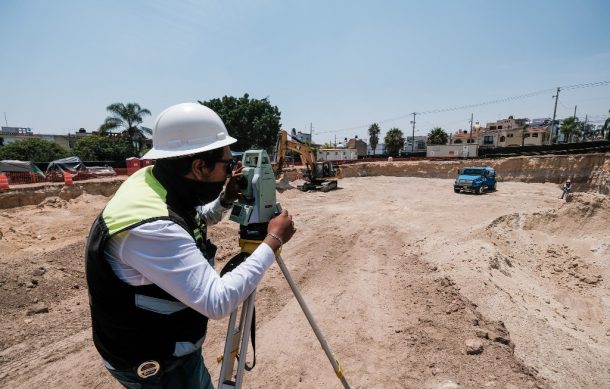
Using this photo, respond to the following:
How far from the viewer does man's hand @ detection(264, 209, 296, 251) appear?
1.46m

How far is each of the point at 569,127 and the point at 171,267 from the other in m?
80.1

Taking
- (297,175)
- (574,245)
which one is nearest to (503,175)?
(297,175)

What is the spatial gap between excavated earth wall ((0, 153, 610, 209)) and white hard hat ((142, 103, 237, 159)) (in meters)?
15.3

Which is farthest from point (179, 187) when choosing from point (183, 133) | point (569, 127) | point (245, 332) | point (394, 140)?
point (569, 127)

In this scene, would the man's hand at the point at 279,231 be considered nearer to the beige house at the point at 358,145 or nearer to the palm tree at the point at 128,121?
the palm tree at the point at 128,121

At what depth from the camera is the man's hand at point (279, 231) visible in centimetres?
146

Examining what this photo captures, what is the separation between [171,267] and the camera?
3.64 feet

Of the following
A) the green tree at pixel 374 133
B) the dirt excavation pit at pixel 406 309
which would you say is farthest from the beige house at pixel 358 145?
the dirt excavation pit at pixel 406 309

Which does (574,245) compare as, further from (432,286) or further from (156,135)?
(156,135)

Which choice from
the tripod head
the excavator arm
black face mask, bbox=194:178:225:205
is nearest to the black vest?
black face mask, bbox=194:178:225:205

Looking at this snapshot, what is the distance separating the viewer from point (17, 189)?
1276cm

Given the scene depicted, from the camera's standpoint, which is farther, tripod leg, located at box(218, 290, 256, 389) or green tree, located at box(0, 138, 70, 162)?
green tree, located at box(0, 138, 70, 162)

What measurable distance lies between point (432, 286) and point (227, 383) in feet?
12.9

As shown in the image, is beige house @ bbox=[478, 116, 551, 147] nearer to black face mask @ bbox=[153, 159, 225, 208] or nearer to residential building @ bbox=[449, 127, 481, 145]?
residential building @ bbox=[449, 127, 481, 145]
